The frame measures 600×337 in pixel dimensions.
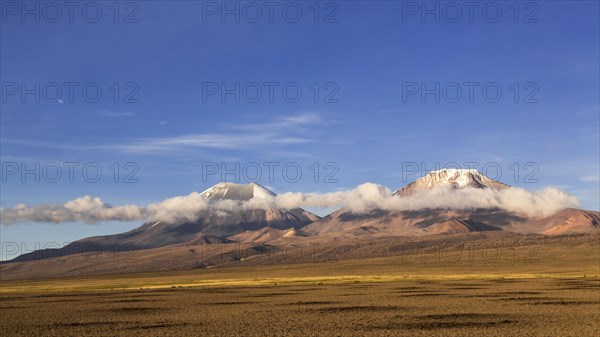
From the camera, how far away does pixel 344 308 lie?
51.7 metres

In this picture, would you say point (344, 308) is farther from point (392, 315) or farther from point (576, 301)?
point (576, 301)

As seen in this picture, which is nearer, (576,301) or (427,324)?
(427,324)

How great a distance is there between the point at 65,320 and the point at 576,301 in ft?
132

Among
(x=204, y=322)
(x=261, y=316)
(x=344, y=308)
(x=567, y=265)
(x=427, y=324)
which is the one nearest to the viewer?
(x=427, y=324)

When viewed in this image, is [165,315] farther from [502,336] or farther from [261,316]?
[502,336]

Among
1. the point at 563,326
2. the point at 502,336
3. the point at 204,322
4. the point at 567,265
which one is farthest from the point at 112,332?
the point at 567,265

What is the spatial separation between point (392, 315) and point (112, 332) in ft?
60.1

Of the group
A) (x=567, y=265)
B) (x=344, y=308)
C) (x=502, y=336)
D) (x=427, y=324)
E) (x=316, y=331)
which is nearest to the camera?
(x=502, y=336)

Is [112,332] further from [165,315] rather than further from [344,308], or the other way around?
Result: [344,308]

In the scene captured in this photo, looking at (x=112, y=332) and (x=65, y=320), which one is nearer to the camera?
(x=112, y=332)

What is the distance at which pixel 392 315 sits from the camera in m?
45.3

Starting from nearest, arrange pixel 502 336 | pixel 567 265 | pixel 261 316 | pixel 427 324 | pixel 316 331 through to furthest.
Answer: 1. pixel 502 336
2. pixel 316 331
3. pixel 427 324
4. pixel 261 316
5. pixel 567 265

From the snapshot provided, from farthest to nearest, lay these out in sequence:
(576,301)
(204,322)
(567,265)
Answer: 1. (567,265)
2. (576,301)
3. (204,322)

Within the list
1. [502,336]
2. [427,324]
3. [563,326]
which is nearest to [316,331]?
[427,324]
